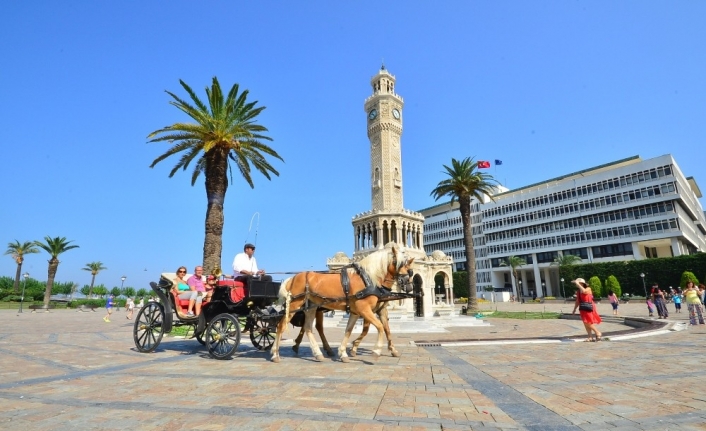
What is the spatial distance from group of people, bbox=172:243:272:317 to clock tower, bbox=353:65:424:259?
25767 mm

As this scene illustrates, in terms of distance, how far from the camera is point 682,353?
8.30 meters

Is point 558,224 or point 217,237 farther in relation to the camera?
point 558,224

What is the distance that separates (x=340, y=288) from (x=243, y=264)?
260 cm

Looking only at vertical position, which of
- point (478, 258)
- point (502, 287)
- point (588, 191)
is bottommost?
point (502, 287)

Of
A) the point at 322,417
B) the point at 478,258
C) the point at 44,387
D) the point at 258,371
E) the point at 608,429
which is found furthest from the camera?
the point at 478,258

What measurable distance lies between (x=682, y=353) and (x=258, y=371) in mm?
9579

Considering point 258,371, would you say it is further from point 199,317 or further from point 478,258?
point 478,258

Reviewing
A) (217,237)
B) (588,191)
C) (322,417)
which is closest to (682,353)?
(322,417)

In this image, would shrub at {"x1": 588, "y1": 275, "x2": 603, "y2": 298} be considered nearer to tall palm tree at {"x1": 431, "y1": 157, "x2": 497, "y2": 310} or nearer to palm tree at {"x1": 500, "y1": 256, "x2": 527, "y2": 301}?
palm tree at {"x1": 500, "y1": 256, "x2": 527, "y2": 301}

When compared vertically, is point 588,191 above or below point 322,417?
above

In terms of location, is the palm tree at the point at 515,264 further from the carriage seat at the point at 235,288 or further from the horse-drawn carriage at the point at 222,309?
the carriage seat at the point at 235,288

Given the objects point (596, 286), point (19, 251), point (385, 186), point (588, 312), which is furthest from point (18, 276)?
point (596, 286)

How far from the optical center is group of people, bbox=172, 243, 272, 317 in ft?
29.8

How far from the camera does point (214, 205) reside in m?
18.6
